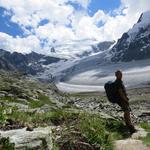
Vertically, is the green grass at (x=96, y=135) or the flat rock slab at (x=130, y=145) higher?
the green grass at (x=96, y=135)

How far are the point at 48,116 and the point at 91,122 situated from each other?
11.5 ft

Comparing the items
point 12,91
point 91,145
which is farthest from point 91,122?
point 12,91

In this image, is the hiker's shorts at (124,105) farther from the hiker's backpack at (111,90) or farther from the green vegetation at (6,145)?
the green vegetation at (6,145)

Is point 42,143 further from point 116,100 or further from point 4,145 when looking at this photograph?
point 116,100

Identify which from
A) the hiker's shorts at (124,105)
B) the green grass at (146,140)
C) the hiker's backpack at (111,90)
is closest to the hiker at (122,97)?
the hiker's shorts at (124,105)

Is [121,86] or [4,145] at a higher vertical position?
[121,86]

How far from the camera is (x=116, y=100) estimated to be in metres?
18.7

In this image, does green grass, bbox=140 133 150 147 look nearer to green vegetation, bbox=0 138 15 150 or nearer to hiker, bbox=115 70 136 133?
hiker, bbox=115 70 136 133

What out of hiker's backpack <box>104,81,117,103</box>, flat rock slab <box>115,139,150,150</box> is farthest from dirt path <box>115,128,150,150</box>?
hiker's backpack <box>104,81,117,103</box>

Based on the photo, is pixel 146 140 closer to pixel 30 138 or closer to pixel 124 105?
pixel 124 105

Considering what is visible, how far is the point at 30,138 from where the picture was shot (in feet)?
36.2

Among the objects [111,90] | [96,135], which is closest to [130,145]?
[96,135]

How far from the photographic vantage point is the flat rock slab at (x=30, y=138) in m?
10.7

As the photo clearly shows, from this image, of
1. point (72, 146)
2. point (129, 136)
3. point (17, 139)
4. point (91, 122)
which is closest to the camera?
point (17, 139)
